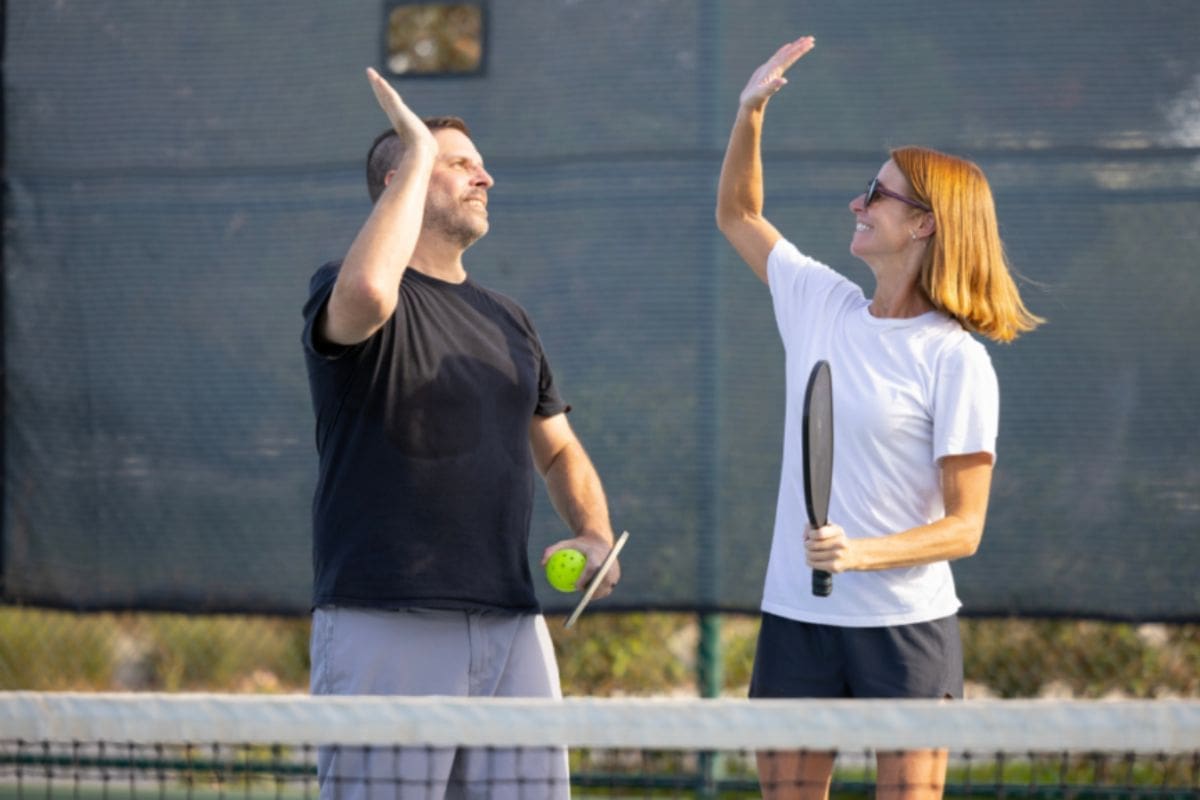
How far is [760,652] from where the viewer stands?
115 inches

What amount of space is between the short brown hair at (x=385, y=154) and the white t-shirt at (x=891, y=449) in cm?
85

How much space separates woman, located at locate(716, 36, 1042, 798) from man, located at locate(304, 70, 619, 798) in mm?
457

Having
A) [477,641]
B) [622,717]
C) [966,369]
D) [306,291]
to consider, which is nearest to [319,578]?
[477,641]

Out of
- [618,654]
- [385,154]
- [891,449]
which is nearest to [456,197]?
[385,154]

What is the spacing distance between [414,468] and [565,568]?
34 cm

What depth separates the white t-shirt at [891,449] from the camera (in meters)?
2.80

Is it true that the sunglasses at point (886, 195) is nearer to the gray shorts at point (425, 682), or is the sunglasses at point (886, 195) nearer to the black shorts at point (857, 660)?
the black shorts at point (857, 660)

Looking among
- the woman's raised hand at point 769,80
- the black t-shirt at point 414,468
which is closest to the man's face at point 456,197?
the black t-shirt at point 414,468

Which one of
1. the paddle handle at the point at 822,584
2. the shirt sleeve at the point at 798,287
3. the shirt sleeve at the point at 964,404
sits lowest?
the paddle handle at the point at 822,584

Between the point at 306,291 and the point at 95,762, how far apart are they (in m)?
1.46

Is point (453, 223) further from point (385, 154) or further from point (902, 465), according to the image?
point (902, 465)

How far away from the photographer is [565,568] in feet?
9.78

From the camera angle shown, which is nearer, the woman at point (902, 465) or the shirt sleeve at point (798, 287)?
the woman at point (902, 465)

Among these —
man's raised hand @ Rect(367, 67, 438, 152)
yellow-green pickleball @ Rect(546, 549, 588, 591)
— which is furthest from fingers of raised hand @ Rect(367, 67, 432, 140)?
yellow-green pickleball @ Rect(546, 549, 588, 591)
